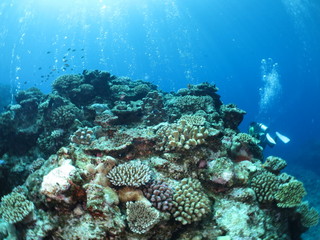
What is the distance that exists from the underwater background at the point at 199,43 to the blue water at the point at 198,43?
446mm

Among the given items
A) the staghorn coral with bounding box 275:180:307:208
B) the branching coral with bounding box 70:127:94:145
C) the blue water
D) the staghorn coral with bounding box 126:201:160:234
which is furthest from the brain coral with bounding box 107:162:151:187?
the blue water

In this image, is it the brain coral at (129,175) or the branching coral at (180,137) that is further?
the branching coral at (180,137)

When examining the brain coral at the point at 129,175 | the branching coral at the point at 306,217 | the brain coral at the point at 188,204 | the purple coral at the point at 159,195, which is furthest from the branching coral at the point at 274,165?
the brain coral at the point at 129,175

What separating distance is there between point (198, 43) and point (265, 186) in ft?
394

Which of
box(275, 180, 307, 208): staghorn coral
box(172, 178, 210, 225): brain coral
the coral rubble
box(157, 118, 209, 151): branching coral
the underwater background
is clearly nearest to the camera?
the coral rubble

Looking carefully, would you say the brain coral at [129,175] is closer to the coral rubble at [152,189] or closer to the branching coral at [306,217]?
the coral rubble at [152,189]

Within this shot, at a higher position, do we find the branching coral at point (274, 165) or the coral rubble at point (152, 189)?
the branching coral at point (274, 165)

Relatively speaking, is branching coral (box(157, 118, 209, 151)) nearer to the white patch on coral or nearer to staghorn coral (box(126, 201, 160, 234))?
staghorn coral (box(126, 201, 160, 234))

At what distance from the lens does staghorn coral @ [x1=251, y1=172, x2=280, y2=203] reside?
18.0 ft

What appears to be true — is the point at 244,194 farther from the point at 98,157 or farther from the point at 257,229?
the point at 98,157

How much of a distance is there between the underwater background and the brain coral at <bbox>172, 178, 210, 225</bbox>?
63836 mm

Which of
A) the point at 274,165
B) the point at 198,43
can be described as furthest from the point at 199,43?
the point at 274,165

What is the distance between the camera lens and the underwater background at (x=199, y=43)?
7619 cm

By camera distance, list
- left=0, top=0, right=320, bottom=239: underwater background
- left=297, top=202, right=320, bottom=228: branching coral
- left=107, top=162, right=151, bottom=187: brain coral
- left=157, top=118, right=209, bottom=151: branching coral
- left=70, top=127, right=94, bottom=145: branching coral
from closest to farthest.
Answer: left=107, top=162, right=151, bottom=187: brain coral < left=157, top=118, right=209, bottom=151: branching coral < left=70, top=127, right=94, bottom=145: branching coral < left=297, top=202, right=320, bottom=228: branching coral < left=0, top=0, right=320, bottom=239: underwater background
